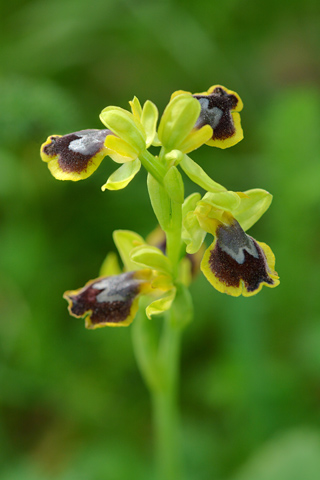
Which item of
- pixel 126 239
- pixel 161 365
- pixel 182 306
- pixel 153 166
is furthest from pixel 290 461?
pixel 153 166

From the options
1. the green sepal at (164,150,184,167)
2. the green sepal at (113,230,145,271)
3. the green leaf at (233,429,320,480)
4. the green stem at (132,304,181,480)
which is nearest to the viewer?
the green sepal at (164,150,184,167)

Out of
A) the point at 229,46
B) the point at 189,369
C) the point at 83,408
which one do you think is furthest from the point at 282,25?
the point at 83,408

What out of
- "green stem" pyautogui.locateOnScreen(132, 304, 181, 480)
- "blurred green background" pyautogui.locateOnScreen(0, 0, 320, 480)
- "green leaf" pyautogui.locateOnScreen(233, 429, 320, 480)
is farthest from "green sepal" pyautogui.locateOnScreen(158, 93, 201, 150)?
"green leaf" pyautogui.locateOnScreen(233, 429, 320, 480)

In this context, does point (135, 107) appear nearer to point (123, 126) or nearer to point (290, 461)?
point (123, 126)

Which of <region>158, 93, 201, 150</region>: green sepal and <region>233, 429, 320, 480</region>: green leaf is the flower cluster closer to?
A: <region>158, 93, 201, 150</region>: green sepal

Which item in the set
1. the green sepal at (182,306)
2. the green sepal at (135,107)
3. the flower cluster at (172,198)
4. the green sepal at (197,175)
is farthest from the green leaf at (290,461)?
the green sepal at (135,107)

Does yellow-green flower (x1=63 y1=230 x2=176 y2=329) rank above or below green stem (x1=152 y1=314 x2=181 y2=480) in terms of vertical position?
above

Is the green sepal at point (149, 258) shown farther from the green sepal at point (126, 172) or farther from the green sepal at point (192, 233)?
the green sepal at point (126, 172)
